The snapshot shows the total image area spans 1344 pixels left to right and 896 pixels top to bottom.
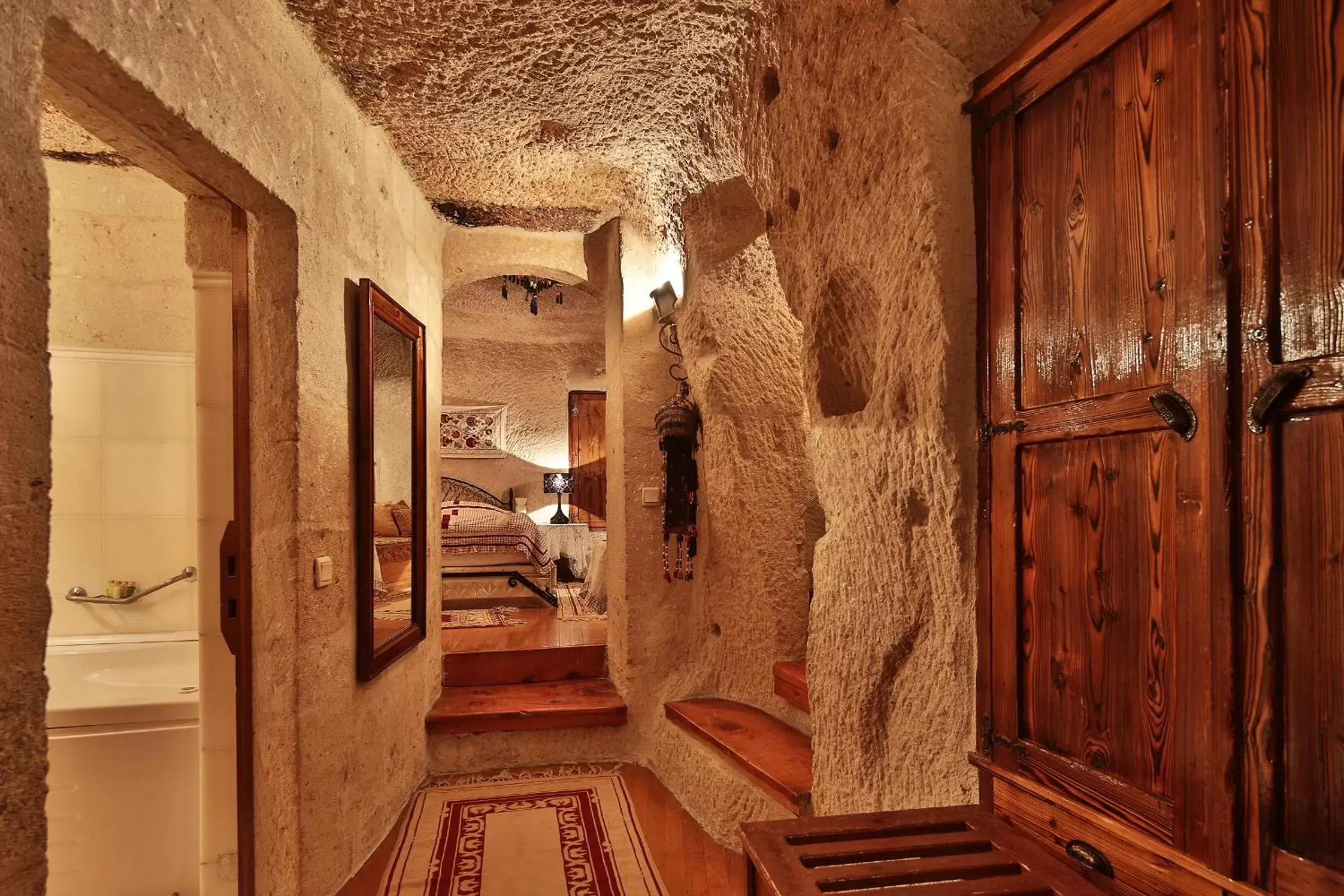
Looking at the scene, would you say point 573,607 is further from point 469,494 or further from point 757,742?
point 469,494

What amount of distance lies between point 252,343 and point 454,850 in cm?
190

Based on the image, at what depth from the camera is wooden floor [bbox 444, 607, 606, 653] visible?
376 cm

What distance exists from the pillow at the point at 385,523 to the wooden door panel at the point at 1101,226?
2.34 m

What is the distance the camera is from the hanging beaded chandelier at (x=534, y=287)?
6.14 m

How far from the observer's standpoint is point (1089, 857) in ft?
3.63

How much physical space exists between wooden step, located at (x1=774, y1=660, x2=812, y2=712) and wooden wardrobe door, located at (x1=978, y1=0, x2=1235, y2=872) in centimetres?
137

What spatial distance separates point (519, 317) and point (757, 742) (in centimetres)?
577

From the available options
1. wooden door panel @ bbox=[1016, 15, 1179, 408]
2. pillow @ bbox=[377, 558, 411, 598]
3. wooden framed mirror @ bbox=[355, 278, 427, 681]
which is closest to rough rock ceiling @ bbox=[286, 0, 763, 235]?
wooden framed mirror @ bbox=[355, 278, 427, 681]

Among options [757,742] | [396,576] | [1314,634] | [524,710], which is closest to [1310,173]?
[1314,634]

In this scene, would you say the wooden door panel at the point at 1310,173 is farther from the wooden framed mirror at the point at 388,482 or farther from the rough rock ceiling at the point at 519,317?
the rough rock ceiling at the point at 519,317

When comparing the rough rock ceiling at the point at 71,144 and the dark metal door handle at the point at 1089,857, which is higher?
the rough rock ceiling at the point at 71,144

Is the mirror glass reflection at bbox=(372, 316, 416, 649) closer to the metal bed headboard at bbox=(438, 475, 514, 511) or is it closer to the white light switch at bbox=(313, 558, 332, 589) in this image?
the white light switch at bbox=(313, 558, 332, 589)

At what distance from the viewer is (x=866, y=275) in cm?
167

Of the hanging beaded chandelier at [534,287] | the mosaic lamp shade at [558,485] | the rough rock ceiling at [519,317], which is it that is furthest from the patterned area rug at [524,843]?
the rough rock ceiling at [519,317]
